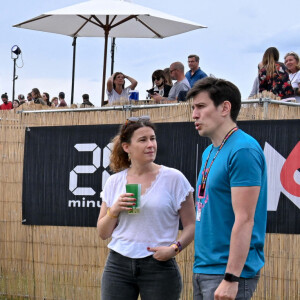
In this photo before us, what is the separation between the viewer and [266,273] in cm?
647

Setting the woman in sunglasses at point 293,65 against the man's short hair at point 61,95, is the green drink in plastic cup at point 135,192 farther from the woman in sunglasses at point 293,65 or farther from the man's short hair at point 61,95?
the man's short hair at point 61,95

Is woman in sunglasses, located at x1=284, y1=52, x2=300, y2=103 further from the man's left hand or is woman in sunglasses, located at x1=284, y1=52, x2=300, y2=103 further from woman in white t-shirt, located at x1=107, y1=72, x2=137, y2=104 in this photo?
the man's left hand

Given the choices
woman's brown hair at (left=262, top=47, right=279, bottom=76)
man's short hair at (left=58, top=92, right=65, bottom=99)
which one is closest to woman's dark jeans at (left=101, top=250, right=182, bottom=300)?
woman's brown hair at (left=262, top=47, right=279, bottom=76)

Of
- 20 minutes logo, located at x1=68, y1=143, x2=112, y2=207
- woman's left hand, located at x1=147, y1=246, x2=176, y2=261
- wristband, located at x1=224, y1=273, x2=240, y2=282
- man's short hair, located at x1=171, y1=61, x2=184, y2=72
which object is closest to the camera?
wristband, located at x1=224, y1=273, x2=240, y2=282

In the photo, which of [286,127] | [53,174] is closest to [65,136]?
[53,174]

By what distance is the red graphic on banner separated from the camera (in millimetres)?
6256

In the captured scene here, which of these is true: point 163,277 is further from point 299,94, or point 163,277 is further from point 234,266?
point 299,94

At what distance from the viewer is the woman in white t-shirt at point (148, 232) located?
13.8 ft

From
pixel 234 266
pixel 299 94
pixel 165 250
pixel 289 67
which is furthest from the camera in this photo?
pixel 289 67

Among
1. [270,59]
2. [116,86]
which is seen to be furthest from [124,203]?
[116,86]

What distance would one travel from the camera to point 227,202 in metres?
3.52

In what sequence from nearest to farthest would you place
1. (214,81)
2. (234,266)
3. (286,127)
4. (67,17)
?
(234,266) < (214,81) < (286,127) < (67,17)

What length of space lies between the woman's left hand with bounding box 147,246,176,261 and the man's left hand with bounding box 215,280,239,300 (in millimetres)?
805

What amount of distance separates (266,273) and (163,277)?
8.22ft
